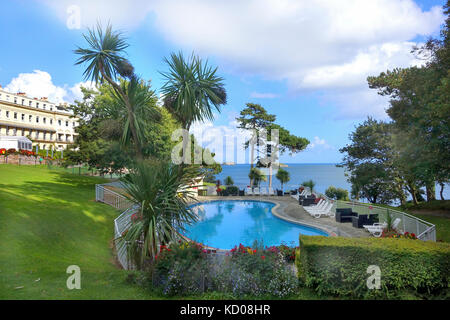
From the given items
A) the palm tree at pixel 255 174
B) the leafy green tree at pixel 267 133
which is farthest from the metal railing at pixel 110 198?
the leafy green tree at pixel 267 133

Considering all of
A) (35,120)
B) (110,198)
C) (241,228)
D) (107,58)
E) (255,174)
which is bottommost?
(241,228)

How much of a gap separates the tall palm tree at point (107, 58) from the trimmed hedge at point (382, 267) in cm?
777

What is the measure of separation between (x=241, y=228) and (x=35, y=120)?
240 ft

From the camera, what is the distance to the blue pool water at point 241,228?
47.0 ft

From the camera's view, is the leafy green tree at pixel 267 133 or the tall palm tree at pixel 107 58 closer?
the tall palm tree at pixel 107 58

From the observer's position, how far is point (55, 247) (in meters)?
9.56

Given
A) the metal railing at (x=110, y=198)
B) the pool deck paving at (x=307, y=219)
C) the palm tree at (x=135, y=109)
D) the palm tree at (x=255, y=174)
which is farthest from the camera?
the palm tree at (x=255, y=174)

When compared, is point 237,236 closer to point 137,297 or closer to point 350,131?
point 137,297

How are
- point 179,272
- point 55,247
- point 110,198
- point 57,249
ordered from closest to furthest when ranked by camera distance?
1. point 179,272
2. point 57,249
3. point 55,247
4. point 110,198

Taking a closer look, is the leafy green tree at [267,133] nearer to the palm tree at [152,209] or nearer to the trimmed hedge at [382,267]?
the palm tree at [152,209]

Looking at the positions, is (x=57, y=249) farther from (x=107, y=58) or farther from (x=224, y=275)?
(x=107, y=58)

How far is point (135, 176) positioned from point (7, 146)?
42335mm

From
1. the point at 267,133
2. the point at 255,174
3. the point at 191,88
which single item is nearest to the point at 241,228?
the point at 191,88

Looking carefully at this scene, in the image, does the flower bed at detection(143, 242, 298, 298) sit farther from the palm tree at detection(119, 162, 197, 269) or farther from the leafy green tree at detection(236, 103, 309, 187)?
the leafy green tree at detection(236, 103, 309, 187)
